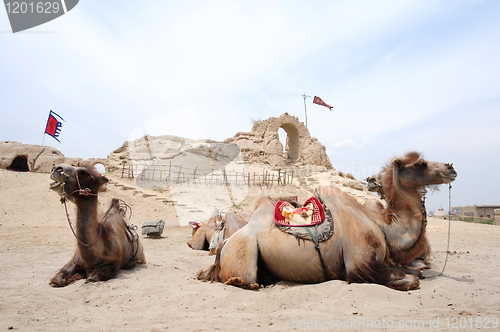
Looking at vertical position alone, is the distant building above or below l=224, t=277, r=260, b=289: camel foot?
below

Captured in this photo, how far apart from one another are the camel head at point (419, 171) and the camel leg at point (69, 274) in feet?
15.7

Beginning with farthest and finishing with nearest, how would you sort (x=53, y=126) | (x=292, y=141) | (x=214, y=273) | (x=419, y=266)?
(x=292, y=141) < (x=53, y=126) < (x=419, y=266) < (x=214, y=273)

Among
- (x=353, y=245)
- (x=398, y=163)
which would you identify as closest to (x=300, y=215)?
(x=353, y=245)

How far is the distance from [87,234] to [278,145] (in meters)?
25.8

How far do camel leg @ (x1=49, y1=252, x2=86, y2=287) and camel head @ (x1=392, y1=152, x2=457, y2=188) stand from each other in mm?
4795

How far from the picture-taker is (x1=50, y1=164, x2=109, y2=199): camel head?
3973 mm

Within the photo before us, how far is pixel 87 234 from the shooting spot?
4.10m

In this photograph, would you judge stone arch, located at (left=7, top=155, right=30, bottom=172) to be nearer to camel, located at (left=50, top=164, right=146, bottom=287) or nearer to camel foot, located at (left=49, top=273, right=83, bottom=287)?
camel, located at (left=50, top=164, right=146, bottom=287)

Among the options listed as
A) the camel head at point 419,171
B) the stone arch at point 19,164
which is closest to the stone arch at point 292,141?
the stone arch at point 19,164

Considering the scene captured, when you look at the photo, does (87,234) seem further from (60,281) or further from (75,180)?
(75,180)

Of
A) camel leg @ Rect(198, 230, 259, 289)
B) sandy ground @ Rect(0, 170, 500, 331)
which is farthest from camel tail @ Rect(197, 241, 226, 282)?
sandy ground @ Rect(0, 170, 500, 331)

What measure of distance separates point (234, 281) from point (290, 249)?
833 mm

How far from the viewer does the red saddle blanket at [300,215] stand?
3.50m

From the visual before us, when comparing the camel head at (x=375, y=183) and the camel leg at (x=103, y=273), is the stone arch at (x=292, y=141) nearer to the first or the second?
the camel head at (x=375, y=183)
